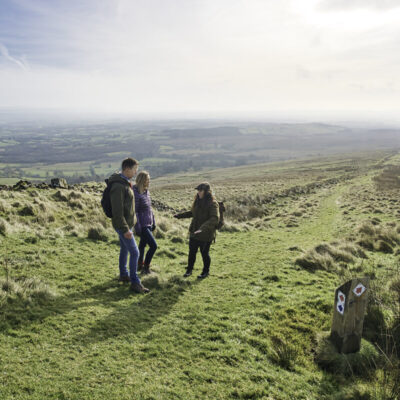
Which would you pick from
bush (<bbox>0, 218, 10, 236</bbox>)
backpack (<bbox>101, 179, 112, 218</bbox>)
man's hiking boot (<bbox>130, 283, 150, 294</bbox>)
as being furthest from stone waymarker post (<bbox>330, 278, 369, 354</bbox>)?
bush (<bbox>0, 218, 10, 236</bbox>)

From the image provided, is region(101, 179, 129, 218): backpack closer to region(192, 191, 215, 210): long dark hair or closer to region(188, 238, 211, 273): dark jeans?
region(192, 191, 215, 210): long dark hair

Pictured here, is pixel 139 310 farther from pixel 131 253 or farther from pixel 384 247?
pixel 384 247

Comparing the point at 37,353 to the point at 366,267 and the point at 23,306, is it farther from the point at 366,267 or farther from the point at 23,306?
the point at 366,267

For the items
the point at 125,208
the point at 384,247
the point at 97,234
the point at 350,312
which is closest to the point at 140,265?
the point at 125,208

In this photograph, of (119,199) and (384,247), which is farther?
(384,247)

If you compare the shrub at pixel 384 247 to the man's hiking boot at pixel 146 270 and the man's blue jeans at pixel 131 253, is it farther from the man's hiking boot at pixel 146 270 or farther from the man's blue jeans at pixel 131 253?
the man's blue jeans at pixel 131 253

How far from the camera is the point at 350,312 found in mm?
4145

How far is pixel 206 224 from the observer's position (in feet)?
22.3

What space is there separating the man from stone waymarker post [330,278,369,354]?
3902 millimetres

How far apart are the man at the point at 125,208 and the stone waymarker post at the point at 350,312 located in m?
3.90

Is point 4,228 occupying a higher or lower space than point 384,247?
higher

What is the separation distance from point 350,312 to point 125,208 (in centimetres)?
443

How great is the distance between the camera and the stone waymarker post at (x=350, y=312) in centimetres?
408

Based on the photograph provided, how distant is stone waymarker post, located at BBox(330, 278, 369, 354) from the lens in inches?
161
